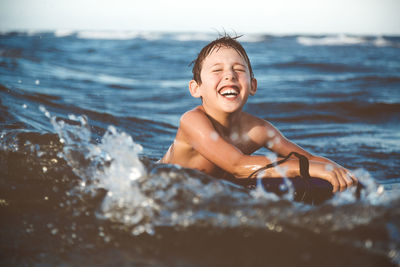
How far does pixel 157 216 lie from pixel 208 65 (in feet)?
3.91

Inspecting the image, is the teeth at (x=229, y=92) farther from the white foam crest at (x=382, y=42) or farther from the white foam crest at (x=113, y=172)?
the white foam crest at (x=382, y=42)

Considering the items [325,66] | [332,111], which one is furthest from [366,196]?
[325,66]

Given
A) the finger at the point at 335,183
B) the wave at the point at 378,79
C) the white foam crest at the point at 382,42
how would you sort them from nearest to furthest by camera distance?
the finger at the point at 335,183, the wave at the point at 378,79, the white foam crest at the point at 382,42

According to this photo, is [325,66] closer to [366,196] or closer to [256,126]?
[256,126]

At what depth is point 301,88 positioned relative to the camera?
849cm

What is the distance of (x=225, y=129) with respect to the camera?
2.92m

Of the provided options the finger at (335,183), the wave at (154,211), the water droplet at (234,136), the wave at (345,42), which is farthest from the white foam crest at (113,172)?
the wave at (345,42)

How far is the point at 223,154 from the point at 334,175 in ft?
2.11

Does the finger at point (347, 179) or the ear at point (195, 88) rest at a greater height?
the ear at point (195, 88)

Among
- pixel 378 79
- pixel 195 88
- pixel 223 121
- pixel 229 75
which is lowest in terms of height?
pixel 378 79

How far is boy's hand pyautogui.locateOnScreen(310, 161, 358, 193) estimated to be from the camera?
2.37 m

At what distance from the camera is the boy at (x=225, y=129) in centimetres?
256

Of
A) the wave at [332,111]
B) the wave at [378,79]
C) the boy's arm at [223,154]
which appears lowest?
the wave at [332,111]

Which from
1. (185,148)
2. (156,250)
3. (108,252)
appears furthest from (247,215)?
(185,148)
